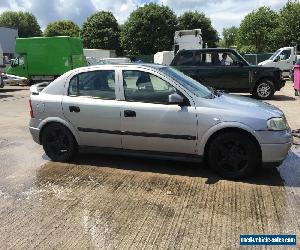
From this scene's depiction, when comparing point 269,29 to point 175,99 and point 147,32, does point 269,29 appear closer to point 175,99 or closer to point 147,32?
point 147,32

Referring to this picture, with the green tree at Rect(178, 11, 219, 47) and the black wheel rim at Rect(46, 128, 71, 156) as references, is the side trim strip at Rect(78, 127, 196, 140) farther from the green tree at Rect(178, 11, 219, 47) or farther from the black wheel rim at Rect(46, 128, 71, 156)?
the green tree at Rect(178, 11, 219, 47)

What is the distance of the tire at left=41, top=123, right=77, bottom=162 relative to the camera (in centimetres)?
655

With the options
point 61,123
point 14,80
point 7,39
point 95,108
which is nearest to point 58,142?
point 61,123

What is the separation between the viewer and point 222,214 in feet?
15.1

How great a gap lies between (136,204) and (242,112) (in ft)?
6.09

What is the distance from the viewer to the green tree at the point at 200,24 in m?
60.3

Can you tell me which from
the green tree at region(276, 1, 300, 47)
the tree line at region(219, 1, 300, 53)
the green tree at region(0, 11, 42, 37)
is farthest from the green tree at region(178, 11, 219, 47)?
the green tree at region(0, 11, 42, 37)

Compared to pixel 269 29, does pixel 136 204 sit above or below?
below

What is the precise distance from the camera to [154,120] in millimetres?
5871

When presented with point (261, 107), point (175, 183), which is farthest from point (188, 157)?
point (261, 107)

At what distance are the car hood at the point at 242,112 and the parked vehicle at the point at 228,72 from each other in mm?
8778

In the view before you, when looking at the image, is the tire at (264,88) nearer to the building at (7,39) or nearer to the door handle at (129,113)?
the door handle at (129,113)

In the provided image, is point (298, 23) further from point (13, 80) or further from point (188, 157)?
point (188, 157)

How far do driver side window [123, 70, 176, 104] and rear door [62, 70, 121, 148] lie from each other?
0.65ft
